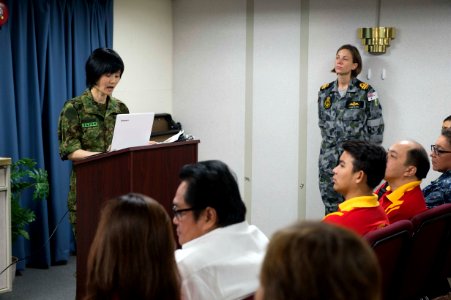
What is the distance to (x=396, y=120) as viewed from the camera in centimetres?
547

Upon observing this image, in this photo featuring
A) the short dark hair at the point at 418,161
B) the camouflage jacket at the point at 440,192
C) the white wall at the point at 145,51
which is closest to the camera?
the short dark hair at the point at 418,161

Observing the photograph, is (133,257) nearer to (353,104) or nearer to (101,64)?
(101,64)

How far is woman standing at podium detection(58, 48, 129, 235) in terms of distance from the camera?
3.63m

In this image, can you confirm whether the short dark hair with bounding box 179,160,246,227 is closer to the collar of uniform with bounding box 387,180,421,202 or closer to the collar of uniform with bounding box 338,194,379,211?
the collar of uniform with bounding box 338,194,379,211

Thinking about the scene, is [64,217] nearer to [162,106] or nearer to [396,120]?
[162,106]

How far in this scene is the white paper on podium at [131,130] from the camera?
10.5 ft

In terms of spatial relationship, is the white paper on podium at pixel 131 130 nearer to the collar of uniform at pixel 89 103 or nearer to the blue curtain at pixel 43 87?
the collar of uniform at pixel 89 103

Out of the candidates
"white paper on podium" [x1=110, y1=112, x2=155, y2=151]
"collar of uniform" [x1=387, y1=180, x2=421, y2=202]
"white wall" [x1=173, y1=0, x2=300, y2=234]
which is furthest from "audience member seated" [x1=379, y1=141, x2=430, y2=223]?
"white wall" [x1=173, y1=0, x2=300, y2=234]

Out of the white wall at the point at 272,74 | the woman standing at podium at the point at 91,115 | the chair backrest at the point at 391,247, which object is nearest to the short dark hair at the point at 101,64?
the woman standing at podium at the point at 91,115

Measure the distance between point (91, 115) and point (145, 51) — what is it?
89.8 inches

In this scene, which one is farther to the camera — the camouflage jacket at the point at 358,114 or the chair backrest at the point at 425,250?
the camouflage jacket at the point at 358,114

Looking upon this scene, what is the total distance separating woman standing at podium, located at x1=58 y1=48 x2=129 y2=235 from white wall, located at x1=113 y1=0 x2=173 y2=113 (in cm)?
186

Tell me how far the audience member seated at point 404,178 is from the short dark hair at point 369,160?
1.15 ft

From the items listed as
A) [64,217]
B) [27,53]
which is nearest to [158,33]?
[27,53]
